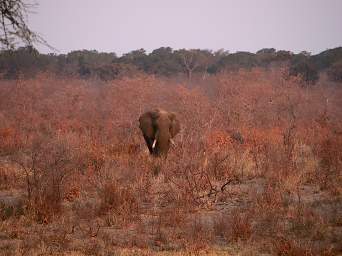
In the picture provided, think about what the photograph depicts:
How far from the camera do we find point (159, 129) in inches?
569

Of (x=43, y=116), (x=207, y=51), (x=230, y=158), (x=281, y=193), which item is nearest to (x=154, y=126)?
(x=230, y=158)

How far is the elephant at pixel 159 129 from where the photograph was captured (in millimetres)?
14258

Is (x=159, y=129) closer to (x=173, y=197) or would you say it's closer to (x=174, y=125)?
(x=174, y=125)

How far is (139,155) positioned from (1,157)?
4137mm

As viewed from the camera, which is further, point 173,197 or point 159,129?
point 159,129

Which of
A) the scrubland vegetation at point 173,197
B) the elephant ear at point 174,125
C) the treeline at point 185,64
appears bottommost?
the scrubland vegetation at point 173,197

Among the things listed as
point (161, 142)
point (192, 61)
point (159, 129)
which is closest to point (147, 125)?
point (159, 129)

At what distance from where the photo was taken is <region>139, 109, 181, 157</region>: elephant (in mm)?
14258

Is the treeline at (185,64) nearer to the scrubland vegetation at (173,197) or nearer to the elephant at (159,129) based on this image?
the scrubland vegetation at (173,197)

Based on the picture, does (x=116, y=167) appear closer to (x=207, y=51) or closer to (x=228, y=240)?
(x=228, y=240)

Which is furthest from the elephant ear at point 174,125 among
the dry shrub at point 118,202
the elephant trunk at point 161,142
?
the dry shrub at point 118,202

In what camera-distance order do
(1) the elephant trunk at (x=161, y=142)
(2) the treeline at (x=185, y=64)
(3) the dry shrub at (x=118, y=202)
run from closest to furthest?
(3) the dry shrub at (x=118, y=202), (1) the elephant trunk at (x=161, y=142), (2) the treeline at (x=185, y=64)

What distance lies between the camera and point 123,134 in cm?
1880

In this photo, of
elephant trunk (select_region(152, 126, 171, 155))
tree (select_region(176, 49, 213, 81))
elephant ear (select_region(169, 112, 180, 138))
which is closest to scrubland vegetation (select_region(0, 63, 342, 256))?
elephant trunk (select_region(152, 126, 171, 155))
